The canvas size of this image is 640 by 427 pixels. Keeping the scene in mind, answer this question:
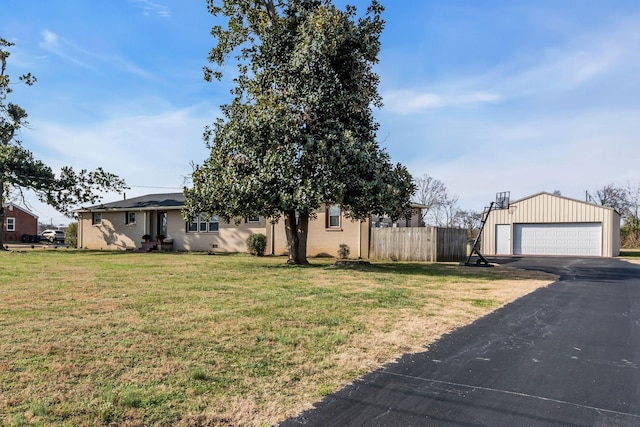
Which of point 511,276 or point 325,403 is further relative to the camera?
point 511,276

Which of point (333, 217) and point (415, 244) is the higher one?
point (333, 217)

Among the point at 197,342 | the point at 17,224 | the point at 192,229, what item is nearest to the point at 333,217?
the point at 192,229

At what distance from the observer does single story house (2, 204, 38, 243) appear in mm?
45438

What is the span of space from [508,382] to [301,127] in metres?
12.1

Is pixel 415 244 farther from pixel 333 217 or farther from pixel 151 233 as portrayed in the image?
pixel 151 233

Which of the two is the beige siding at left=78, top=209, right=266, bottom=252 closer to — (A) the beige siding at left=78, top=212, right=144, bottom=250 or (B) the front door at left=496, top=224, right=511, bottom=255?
(A) the beige siding at left=78, top=212, right=144, bottom=250

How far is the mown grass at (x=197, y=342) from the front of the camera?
11.0 feet

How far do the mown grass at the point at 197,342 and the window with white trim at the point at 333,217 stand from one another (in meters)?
11.4

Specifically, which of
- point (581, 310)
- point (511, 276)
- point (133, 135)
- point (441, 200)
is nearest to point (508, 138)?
point (511, 276)

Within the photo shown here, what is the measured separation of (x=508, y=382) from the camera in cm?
404

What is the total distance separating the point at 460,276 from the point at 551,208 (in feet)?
59.7

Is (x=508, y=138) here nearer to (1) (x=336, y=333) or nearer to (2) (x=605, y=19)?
(2) (x=605, y=19)

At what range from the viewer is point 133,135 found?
61.9 ft

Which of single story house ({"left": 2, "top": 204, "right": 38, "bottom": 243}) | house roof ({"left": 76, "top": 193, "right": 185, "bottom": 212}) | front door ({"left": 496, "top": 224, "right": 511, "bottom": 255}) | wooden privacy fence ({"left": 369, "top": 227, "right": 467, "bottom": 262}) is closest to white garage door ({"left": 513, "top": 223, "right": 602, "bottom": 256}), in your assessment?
front door ({"left": 496, "top": 224, "right": 511, "bottom": 255})
